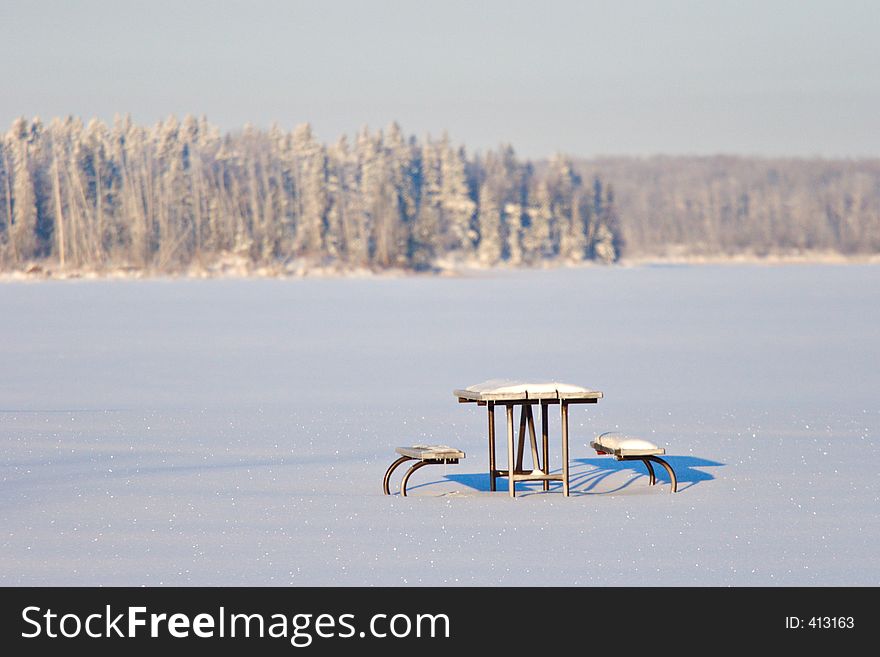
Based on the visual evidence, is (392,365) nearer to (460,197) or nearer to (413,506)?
(413,506)

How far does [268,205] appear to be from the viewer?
124 meters

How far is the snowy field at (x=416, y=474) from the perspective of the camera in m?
8.77

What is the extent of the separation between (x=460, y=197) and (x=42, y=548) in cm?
12329

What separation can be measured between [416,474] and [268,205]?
11359 centimetres

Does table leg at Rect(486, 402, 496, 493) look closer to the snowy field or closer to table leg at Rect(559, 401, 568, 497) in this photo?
the snowy field

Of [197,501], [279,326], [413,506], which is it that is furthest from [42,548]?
[279,326]

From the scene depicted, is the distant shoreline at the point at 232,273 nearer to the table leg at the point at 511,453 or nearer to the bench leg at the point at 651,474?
the bench leg at the point at 651,474

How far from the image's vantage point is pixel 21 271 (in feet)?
371

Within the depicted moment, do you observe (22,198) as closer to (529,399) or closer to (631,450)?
(529,399)

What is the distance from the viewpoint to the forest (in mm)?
119125

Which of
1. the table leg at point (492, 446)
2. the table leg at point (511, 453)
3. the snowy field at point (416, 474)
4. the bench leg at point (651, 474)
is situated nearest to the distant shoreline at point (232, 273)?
the snowy field at point (416, 474)

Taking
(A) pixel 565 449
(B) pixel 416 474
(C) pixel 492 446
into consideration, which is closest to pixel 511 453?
(A) pixel 565 449

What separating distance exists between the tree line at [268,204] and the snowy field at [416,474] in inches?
3382

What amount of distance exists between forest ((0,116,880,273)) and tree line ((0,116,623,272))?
0.54 ft
